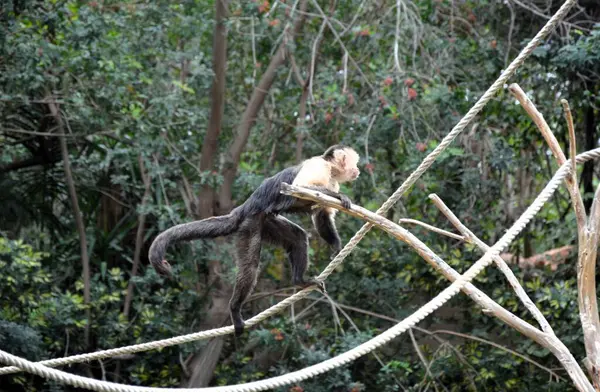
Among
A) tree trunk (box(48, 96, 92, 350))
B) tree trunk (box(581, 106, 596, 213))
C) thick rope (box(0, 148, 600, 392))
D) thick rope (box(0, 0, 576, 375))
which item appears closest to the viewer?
thick rope (box(0, 148, 600, 392))

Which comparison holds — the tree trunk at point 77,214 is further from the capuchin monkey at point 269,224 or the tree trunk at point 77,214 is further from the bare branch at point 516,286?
the bare branch at point 516,286

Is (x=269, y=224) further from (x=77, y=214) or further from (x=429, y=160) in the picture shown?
(x=77, y=214)

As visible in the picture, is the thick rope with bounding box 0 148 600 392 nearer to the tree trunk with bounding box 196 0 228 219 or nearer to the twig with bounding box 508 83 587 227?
the twig with bounding box 508 83 587 227

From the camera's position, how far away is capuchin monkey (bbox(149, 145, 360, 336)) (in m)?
4.43

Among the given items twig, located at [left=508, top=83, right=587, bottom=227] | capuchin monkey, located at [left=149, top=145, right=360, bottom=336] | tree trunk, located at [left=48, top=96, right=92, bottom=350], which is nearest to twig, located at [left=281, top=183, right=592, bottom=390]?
twig, located at [left=508, top=83, right=587, bottom=227]

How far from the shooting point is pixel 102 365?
798cm

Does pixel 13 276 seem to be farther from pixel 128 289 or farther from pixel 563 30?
pixel 563 30

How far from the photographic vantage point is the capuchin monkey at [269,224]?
443 centimetres

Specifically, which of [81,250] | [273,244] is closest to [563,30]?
[273,244]

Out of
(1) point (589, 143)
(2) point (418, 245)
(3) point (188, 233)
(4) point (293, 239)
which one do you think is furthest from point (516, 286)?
(1) point (589, 143)

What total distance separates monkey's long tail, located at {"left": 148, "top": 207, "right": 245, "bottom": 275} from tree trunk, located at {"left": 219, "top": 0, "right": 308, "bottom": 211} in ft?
11.4

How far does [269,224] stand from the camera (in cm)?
462

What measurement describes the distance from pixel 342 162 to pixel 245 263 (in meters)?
0.75

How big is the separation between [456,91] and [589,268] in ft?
12.2
